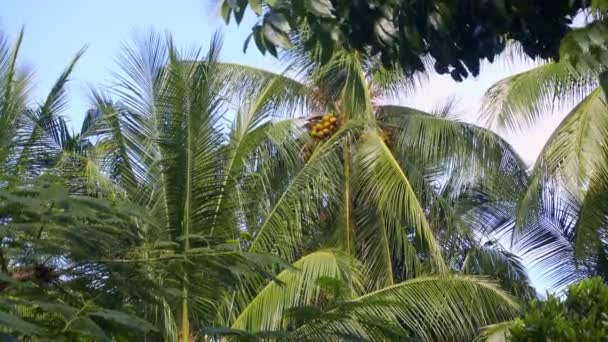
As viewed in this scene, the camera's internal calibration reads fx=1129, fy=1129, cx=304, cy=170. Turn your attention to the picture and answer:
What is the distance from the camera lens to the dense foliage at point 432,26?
15.8 feet

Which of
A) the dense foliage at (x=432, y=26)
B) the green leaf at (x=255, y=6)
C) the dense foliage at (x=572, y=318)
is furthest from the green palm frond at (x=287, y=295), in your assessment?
the green leaf at (x=255, y=6)

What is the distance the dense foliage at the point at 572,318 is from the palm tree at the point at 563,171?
17.9 feet

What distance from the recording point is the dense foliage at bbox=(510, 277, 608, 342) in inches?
236

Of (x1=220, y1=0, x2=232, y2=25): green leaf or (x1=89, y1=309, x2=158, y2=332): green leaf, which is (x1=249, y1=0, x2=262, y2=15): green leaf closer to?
(x1=220, y1=0, x2=232, y2=25): green leaf

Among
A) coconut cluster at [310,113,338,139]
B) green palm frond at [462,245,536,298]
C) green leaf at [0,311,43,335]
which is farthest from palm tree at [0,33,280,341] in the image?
green palm frond at [462,245,536,298]

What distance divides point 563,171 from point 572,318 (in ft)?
21.7

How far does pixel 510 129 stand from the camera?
13.9 meters

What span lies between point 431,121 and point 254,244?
370cm

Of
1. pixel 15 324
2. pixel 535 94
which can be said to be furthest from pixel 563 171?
pixel 15 324

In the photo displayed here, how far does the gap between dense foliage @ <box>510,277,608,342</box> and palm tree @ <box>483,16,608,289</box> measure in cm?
547

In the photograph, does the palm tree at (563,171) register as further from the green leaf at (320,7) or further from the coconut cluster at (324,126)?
the green leaf at (320,7)

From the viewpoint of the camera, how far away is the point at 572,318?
6.27 meters

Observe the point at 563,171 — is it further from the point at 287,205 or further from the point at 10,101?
the point at 10,101

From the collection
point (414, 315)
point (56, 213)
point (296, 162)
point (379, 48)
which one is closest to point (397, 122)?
point (296, 162)
